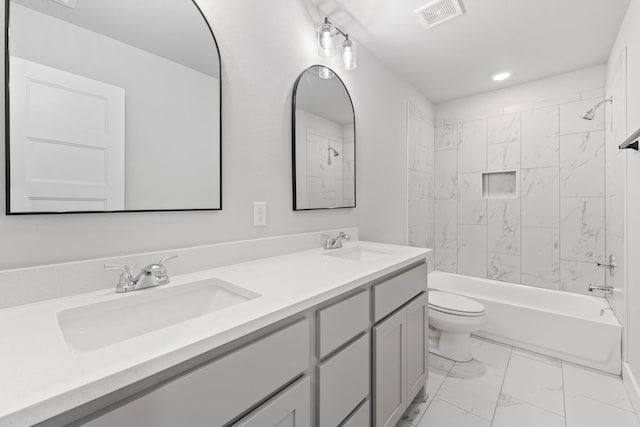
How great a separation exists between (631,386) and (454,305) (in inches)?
39.9

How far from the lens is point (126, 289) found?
0.89 metres

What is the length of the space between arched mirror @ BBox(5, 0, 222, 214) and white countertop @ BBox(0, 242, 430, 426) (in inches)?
13.1

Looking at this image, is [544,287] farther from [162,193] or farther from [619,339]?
[162,193]

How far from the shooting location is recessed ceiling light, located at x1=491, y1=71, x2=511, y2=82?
2672 millimetres

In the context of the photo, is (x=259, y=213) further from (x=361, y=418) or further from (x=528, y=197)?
(x=528, y=197)

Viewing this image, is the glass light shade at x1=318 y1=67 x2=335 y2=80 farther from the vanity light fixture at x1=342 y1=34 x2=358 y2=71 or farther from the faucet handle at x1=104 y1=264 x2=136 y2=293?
the faucet handle at x1=104 y1=264 x2=136 y2=293

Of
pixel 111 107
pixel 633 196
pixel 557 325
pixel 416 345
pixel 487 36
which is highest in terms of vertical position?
pixel 487 36

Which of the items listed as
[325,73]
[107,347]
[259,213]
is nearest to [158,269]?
[107,347]

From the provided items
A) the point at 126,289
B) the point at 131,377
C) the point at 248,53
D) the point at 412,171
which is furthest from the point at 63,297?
the point at 412,171

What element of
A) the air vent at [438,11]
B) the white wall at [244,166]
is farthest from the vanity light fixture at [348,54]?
the air vent at [438,11]

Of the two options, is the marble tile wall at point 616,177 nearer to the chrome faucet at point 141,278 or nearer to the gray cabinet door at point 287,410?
the gray cabinet door at point 287,410

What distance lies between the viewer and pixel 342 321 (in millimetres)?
999

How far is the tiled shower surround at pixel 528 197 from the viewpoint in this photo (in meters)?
2.59

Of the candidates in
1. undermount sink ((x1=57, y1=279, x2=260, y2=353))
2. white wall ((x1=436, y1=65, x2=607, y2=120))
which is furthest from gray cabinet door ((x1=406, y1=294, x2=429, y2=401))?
white wall ((x1=436, y1=65, x2=607, y2=120))
